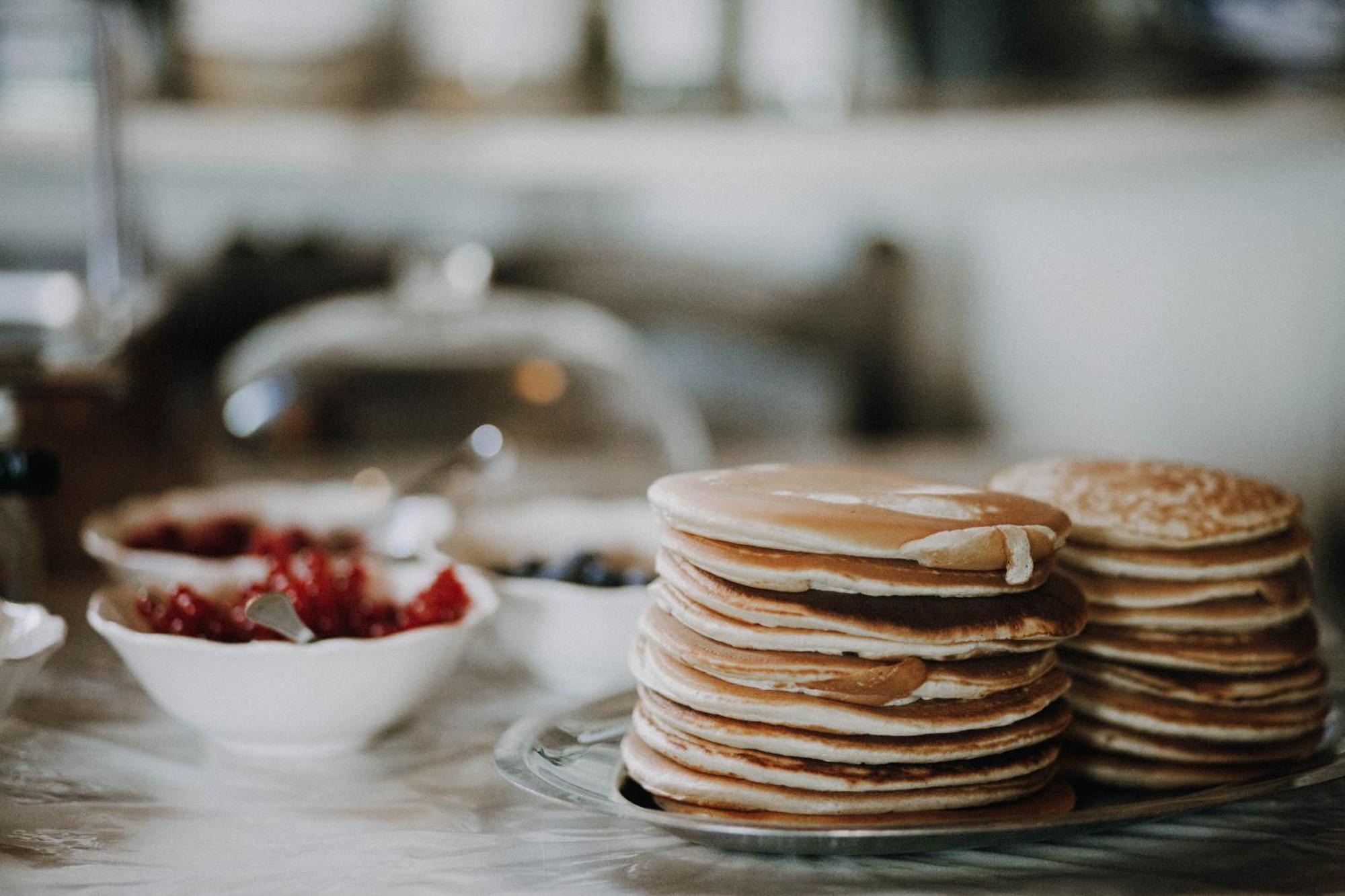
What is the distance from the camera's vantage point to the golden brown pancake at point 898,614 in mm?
727

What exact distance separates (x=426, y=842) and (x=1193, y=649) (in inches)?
20.6

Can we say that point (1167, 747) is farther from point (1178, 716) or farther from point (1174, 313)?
point (1174, 313)

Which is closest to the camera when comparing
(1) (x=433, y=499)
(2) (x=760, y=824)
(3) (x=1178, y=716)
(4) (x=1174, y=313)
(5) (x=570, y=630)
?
(2) (x=760, y=824)

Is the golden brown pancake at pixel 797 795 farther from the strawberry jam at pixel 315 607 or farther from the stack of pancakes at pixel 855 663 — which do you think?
the strawberry jam at pixel 315 607

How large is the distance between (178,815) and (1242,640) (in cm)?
72

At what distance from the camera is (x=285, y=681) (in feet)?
2.82

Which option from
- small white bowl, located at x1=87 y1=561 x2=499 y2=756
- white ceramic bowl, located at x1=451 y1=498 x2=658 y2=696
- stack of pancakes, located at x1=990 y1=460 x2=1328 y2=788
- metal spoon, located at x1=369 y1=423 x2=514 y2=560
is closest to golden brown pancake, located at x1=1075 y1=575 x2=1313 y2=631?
stack of pancakes, located at x1=990 y1=460 x2=1328 y2=788

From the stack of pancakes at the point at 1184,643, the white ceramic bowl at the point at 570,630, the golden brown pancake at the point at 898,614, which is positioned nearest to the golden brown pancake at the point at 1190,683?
the stack of pancakes at the point at 1184,643

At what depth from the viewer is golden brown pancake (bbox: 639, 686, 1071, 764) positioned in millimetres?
734

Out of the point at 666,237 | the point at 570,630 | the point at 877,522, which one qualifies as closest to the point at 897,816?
the point at 877,522

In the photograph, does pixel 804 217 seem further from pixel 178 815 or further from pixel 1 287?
pixel 178 815

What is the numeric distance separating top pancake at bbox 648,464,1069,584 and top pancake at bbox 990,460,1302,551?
0.09m

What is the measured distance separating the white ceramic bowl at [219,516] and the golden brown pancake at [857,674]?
1.49ft

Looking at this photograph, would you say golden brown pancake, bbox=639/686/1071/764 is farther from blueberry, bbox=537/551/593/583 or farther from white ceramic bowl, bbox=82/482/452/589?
white ceramic bowl, bbox=82/482/452/589
